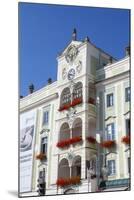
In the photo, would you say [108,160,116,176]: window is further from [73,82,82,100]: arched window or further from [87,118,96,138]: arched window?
[73,82,82,100]: arched window

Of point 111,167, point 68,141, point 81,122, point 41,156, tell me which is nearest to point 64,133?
point 68,141

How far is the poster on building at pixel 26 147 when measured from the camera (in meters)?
4.90

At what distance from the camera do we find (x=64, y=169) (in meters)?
5.15

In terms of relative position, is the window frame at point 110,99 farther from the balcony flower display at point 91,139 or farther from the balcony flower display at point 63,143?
the balcony flower display at point 63,143

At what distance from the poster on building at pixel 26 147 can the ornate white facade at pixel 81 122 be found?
5 centimetres

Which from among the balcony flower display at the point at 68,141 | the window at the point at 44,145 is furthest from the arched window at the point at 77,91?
the window at the point at 44,145

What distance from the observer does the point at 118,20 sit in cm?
527

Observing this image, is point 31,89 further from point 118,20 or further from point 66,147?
point 118,20

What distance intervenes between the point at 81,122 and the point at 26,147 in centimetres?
59

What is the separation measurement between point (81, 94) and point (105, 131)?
0.42 meters

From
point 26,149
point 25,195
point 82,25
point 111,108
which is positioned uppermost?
point 82,25

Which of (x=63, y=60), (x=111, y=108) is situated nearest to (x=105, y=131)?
(x=111, y=108)

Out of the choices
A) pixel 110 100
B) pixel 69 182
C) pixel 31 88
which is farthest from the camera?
pixel 110 100

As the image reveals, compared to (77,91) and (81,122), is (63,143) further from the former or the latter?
(77,91)
